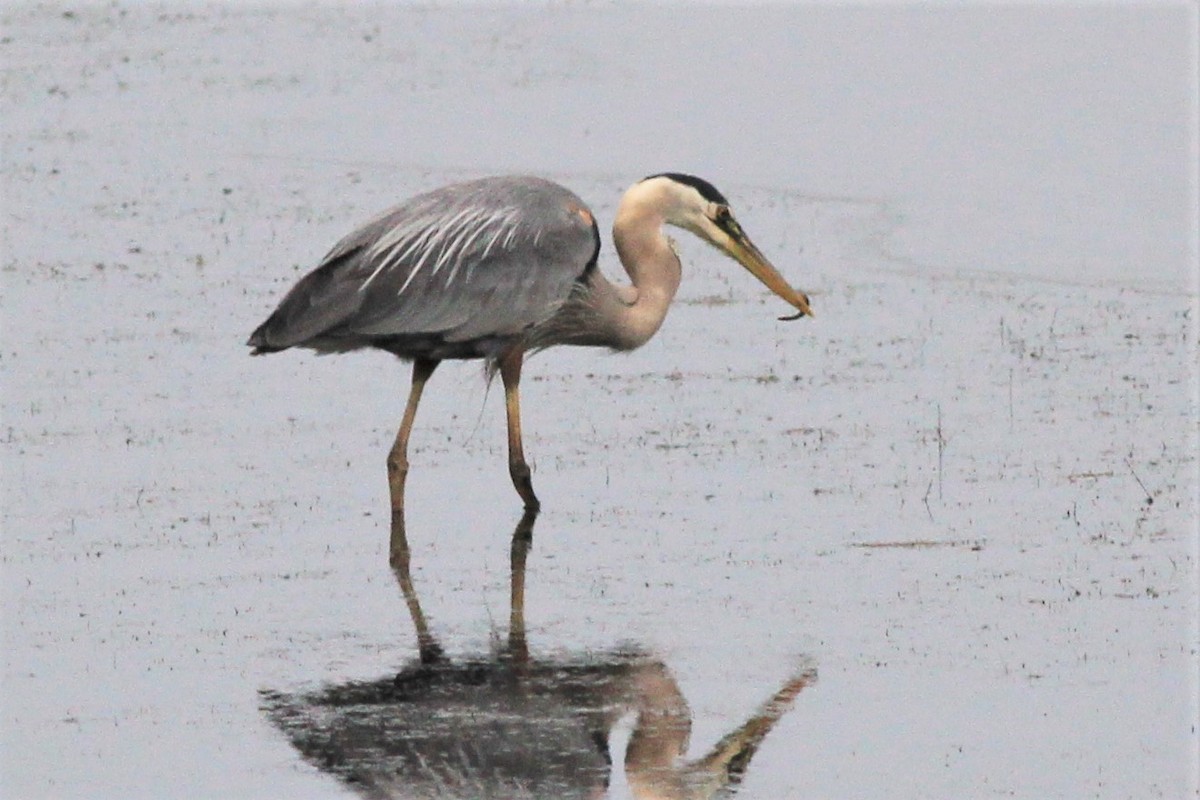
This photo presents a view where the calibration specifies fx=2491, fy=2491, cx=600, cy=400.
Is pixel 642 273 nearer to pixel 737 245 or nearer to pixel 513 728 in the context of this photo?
pixel 737 245

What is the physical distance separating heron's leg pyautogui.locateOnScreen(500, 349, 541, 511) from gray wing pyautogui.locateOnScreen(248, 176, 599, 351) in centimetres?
26

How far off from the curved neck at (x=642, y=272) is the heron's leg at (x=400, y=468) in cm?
95

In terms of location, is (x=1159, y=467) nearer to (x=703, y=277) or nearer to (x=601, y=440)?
(x=601, y=440)

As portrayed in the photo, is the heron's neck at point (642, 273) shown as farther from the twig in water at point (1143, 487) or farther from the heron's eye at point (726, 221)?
the twig in water at point (1143, 487)

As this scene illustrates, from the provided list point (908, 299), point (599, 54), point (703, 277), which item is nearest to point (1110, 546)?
point (908, 299)

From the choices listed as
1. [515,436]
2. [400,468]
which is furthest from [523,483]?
[400,468]

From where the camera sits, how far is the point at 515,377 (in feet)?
37.7

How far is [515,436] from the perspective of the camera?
11281 millimetres

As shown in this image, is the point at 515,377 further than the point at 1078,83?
No

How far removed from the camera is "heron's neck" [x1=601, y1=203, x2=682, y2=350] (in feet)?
38.2

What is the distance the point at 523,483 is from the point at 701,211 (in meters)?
1.61

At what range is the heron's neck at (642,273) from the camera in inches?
459

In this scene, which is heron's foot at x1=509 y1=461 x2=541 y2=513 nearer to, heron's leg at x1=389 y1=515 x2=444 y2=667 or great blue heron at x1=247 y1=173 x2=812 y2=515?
great blue heron at x1=247 y1=173 x2=812 y2=515

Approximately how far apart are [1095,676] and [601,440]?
14.3 feet
